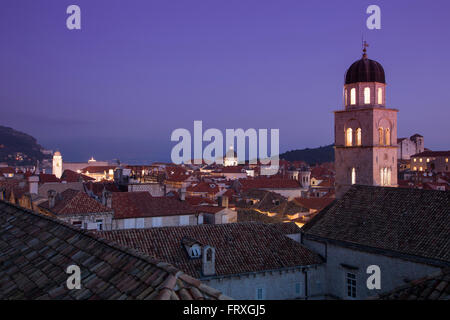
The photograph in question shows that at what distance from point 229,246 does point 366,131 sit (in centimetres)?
1791

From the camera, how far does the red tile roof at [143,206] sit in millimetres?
34531

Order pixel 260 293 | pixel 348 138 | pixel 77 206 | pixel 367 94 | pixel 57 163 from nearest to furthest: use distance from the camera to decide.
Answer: pixel 260 293, pixel 77 206, pixel 367 94, pixel 348 138, pixel 57 163

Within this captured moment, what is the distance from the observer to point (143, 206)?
35750 millimetres

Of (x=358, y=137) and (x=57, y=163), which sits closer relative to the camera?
(x=358, y=137)

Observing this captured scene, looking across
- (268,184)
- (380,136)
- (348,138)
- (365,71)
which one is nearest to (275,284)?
(348,138)

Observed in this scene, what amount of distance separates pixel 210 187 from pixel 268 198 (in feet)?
90.0

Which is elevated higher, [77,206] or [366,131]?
[366,131]

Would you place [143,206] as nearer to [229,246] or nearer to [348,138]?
[229,246]

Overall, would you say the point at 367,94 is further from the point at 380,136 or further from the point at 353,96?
the point at 380,136

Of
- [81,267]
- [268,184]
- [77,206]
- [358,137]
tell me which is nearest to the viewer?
[81,267]

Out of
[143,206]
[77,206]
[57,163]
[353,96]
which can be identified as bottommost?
[143,206]

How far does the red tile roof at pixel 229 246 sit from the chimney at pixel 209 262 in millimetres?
403

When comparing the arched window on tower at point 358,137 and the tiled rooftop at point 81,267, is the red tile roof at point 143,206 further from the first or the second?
the tiled rooftop at point 81,267
